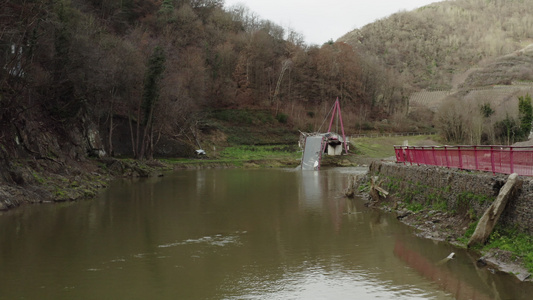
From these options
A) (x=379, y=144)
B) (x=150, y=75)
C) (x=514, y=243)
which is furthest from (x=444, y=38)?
(x=514, y=243)

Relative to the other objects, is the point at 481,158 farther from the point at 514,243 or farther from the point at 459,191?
the point at 514,243

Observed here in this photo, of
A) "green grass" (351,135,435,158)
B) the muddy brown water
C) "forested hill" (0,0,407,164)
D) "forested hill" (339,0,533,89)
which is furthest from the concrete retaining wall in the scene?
"forested hill" (339,0,533,89)

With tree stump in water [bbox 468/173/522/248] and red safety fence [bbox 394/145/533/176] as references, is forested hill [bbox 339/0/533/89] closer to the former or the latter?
red safety fence [bbox 394/145/533/176]

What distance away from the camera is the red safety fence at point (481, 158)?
1127 centimetres

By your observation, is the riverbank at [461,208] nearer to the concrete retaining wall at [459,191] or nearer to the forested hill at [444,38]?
the concrete retaining wall at [459,191]

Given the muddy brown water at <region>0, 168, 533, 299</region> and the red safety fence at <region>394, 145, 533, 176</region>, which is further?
the red safety fence at <region>394, 145, 533, 176</region>

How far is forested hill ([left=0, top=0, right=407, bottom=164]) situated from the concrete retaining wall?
18.5 meters

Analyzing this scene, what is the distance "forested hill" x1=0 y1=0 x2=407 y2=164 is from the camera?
26312 mm

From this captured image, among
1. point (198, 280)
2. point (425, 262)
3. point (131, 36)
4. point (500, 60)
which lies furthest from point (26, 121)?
point (500, 60)

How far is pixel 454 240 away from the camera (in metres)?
12.5

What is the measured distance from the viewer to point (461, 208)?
44.4ft

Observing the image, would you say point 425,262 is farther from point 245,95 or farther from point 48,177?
point 245,95

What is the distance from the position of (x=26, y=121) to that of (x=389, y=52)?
146 metres

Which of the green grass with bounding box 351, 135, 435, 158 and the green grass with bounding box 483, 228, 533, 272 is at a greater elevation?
the green grass with bounding box 351, 135, 435, 158
